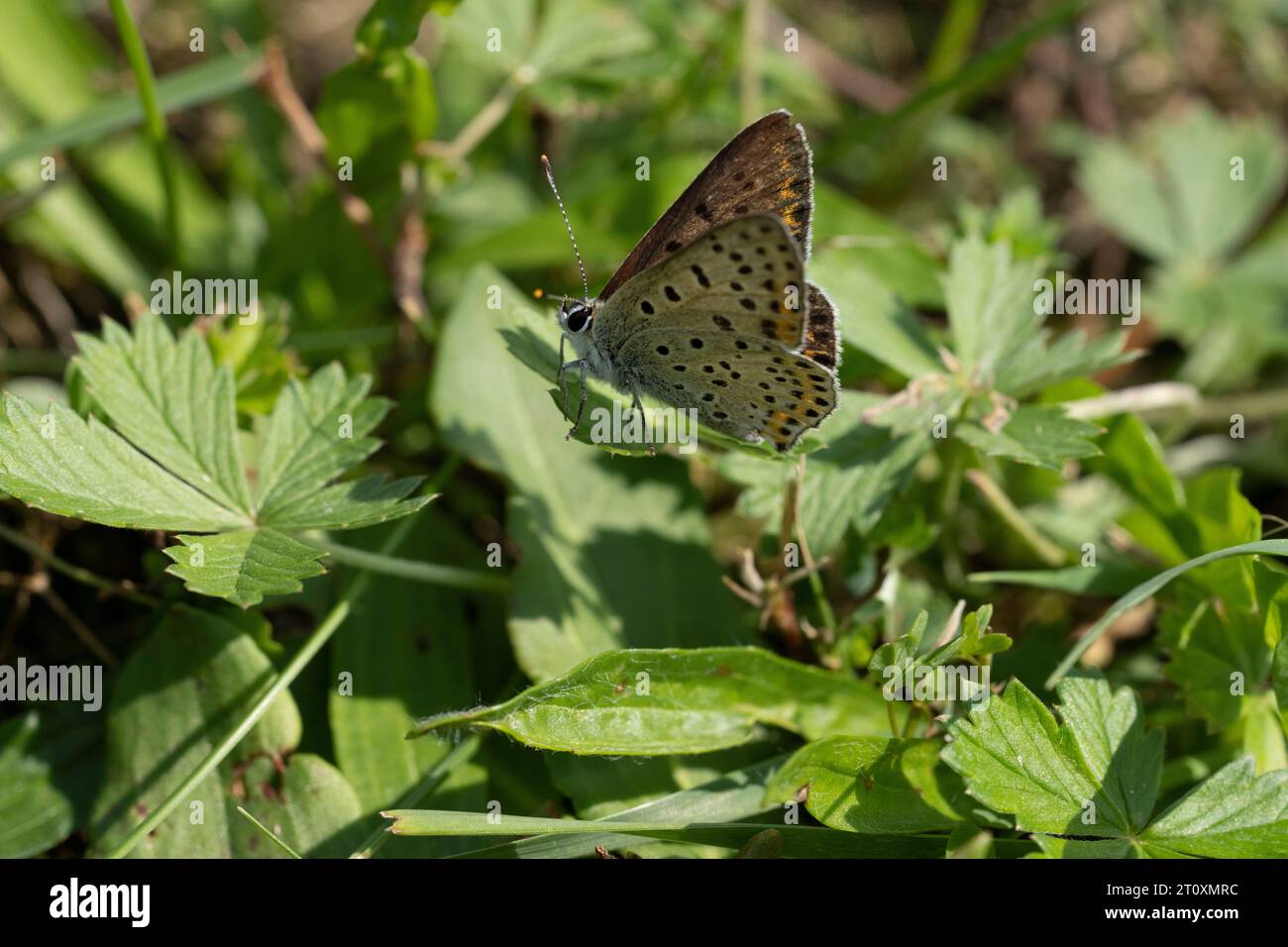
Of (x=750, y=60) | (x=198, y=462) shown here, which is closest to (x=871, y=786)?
(x=198, y=462)

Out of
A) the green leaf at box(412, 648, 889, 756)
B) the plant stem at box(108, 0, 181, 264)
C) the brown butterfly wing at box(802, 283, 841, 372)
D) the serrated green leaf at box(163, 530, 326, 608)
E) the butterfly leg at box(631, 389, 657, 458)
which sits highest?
the plant stem at box(108, 0, 181, 264)

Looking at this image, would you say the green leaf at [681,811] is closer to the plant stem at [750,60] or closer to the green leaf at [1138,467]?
the green leaf at [1138,467]

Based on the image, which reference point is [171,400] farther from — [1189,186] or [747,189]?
[1189,186]

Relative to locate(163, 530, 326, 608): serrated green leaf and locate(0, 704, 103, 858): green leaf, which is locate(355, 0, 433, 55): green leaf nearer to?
locate(163, 530, 326, 608): serrated green leaf

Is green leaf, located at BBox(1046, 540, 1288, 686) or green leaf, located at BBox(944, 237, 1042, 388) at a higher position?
green leaf, located at BBox(944, 237, 1042, 388)

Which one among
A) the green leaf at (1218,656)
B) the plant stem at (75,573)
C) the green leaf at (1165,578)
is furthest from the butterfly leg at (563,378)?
the green leaf at (1218,656)

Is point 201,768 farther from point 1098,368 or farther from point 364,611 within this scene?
point 1098,368

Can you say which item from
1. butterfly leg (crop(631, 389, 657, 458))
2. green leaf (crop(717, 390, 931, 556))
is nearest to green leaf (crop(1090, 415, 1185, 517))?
green leaf (crop(717, 390, 931, 556))
